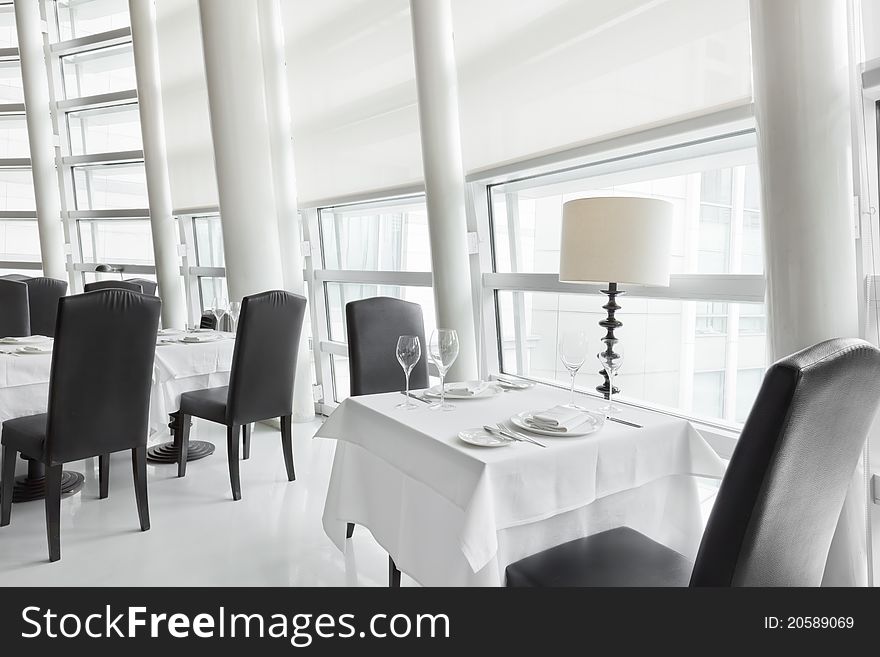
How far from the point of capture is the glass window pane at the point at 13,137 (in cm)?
794

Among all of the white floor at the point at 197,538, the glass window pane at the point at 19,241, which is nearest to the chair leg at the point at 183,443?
the white floor at the point at 197,538

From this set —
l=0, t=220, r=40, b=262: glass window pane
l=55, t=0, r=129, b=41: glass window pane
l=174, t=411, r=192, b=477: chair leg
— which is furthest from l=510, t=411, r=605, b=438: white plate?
l=0, t=220, r=40, b=262: glass window pane

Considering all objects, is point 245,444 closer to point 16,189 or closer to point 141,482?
point 141,482

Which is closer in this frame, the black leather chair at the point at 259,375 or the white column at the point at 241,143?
the black leather chair at the point at 259,375

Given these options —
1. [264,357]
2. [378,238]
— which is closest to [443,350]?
[264,357]

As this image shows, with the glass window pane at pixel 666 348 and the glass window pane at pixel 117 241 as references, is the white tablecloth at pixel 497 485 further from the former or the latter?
the glass window pane at pixel 117 241

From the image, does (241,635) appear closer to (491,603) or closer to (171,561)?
(491,603)

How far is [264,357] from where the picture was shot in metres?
3.52

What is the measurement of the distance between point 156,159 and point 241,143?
6.87 ft


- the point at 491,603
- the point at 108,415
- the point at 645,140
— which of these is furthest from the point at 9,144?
the point at 491,603

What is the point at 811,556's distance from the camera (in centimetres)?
138

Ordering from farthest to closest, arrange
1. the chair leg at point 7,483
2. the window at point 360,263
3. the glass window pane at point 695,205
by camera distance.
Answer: the window at point 360,263
the chair leg at point 7,483
the glass window pane at point 695,205

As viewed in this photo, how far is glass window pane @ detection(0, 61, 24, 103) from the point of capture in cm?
786

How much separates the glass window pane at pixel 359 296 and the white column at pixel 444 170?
73cm
